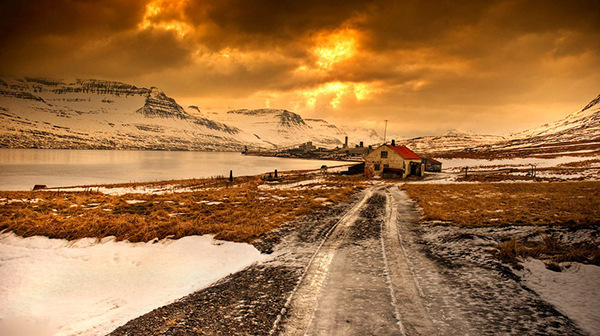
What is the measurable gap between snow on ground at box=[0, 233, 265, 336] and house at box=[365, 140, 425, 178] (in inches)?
1647

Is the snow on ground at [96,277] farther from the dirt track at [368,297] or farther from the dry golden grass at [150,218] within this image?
the dirt track at [368,297]

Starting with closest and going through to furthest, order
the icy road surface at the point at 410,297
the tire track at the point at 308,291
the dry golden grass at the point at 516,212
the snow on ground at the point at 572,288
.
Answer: the icy road surface at the point at 410,297, the tire track at the point at 308,291, the snow on ground at the point at 572,288, the dry golden grass at the point at 516,212

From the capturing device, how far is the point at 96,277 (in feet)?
30.6

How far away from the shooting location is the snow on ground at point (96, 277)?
7.00 m

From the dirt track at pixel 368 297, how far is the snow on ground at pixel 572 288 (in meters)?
0.31

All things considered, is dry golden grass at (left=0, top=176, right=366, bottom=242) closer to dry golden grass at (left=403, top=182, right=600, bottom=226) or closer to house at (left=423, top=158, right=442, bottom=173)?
dry golden grass at (left=403, top=182, right=600, bottom=226)

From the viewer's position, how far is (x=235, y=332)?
607 cm

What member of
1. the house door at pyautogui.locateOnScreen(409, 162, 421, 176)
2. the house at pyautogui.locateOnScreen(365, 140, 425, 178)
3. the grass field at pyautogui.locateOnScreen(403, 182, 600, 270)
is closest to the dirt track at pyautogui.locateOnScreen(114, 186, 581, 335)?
the grass field at pyautogui.locateOnScreen(403, 182, 600, 270)

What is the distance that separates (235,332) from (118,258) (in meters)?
7.25

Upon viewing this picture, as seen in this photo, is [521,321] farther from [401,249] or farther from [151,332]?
[151,332]

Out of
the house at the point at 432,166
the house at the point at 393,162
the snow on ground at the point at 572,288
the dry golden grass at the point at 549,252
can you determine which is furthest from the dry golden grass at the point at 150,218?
the house at the point at 432,166

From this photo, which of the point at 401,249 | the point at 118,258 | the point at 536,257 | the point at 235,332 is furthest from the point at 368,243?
the point at 118,258

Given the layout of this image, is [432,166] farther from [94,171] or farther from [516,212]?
[94,171]

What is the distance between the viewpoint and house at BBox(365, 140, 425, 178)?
1923 inches
